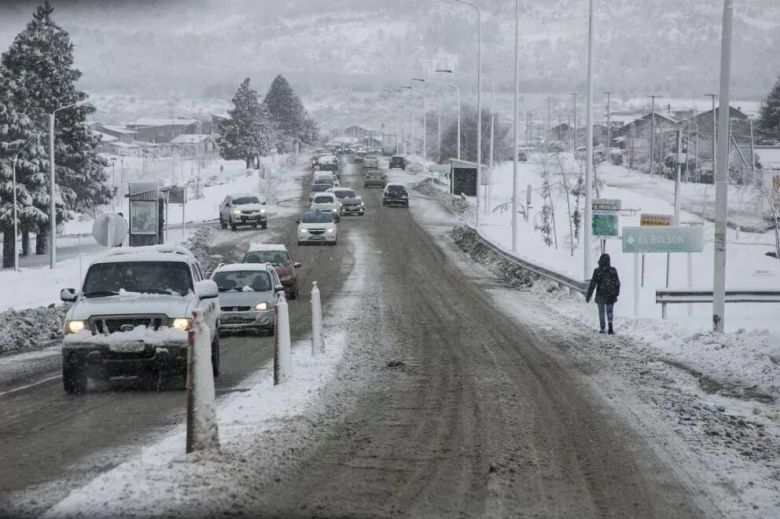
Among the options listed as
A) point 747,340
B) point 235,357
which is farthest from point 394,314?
point 747,340

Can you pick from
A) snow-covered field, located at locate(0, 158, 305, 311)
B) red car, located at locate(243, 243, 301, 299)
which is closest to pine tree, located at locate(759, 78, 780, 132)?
snow-covered field, located at locate(0, 158, 305, 311)

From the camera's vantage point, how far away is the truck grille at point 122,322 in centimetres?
1526

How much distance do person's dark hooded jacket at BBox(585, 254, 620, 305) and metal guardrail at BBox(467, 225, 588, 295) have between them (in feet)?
19.6

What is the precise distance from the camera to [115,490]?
8.41 m

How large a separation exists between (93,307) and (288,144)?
172076mm

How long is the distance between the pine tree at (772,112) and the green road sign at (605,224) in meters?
91.8

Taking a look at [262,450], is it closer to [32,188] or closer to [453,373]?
[453,373]

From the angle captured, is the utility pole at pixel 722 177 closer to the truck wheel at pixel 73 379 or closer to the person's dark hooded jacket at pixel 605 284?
→ the person's dark hooded jacket at pixel 605 284

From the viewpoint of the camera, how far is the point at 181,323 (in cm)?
1545

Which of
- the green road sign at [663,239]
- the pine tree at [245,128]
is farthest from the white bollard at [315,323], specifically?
the pine tree at [245,128]

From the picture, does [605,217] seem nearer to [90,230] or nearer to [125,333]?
[125,333]

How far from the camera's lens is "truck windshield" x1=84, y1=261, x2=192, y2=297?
16.5 m

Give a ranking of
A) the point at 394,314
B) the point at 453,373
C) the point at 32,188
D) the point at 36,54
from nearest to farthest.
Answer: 1. the point at 453,373
2. the point at 394,314
3. the point at 32,188
4. the point at 36,54

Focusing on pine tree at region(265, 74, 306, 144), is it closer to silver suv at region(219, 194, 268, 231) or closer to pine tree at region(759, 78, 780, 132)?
pine tree at region(759, 78, 780, 132)
